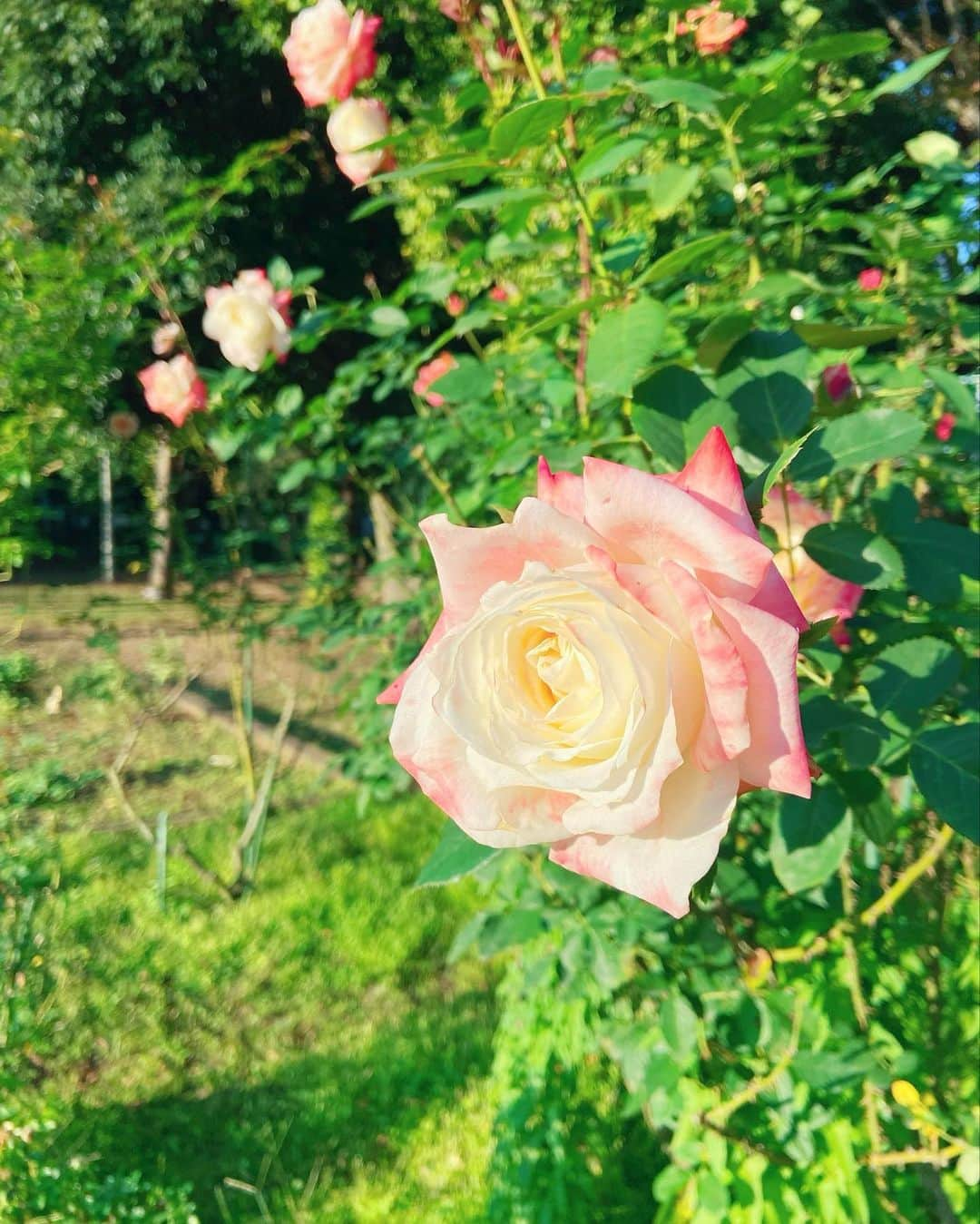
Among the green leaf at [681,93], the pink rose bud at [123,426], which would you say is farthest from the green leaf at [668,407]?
the pink rose bud at [123,426]

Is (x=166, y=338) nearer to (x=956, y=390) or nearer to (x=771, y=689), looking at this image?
(x=956, y=390)

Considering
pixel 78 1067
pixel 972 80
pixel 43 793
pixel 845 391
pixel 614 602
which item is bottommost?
pixel 78 1067

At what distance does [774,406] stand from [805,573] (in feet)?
0.44

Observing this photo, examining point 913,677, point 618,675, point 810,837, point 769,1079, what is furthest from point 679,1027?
point 618,675

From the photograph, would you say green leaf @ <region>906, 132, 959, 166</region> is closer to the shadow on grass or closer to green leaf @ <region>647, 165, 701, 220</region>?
green leaf @ <region>647, 165, 701, 220</region>

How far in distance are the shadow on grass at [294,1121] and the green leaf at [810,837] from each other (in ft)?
5.07

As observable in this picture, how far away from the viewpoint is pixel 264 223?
5863 millimetres

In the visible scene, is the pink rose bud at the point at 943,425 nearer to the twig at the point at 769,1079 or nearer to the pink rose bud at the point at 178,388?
the twig at the point at 769,1079

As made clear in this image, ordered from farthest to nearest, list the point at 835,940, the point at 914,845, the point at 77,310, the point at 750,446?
the point at 77,310 → the point at 914,845 → the point at 835,940 → the point at 750,446

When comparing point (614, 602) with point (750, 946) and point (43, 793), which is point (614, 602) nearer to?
point (750, 946)

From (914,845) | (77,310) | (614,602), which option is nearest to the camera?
(614,602)

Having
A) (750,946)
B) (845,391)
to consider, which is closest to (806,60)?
(845,391)

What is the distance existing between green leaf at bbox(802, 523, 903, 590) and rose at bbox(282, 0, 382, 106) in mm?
956

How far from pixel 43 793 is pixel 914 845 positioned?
95.9 inches
